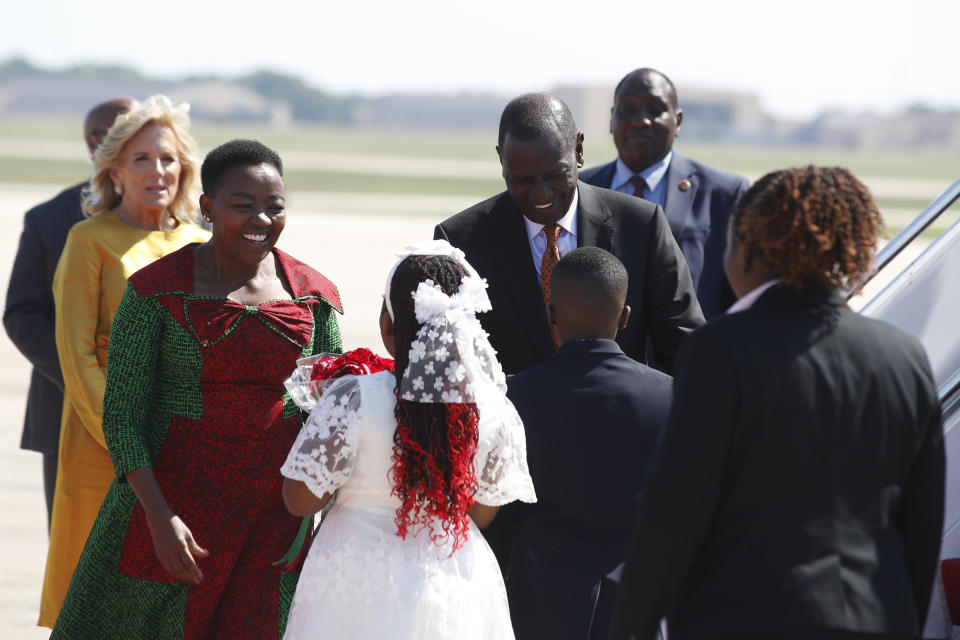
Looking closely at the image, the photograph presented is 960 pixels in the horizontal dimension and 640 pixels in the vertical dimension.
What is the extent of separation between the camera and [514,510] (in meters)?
3.62

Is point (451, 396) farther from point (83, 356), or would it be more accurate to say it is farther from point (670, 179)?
point (670, 179)

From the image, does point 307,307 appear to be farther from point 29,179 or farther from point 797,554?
point 29,179

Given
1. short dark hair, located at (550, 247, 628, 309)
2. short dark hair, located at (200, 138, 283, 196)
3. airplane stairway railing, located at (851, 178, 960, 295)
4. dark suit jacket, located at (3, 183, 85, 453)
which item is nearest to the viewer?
short dark hair, located at (550, 247, 628, 309)

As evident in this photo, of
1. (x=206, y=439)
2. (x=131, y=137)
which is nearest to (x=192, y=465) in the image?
(x=206, y=439)

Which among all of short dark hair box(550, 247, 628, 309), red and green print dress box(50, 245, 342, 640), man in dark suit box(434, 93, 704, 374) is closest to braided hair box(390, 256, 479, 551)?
short dark hair box(550, 247, 628, 309)

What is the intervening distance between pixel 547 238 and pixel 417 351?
1494mm

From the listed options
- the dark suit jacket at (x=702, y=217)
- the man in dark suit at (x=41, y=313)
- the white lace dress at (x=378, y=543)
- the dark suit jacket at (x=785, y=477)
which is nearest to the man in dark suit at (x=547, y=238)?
the white lace dress at (x=378, y=543)

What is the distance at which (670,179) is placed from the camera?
20.7ft

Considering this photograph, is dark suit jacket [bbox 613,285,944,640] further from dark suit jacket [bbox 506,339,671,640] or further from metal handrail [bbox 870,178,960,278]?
metal handrail [bbox 870,178,960,278]

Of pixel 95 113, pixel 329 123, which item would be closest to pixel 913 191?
pixel 95 113

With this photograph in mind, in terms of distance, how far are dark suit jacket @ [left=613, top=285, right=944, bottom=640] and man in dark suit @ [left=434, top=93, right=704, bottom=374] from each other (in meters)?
1.83

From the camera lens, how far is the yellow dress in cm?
462

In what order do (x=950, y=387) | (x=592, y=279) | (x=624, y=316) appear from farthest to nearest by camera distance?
1. (x=950, y=387)
2. (x=624, y=316)
3. (x=592, y=279)

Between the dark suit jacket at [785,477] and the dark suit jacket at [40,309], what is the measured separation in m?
4.02
